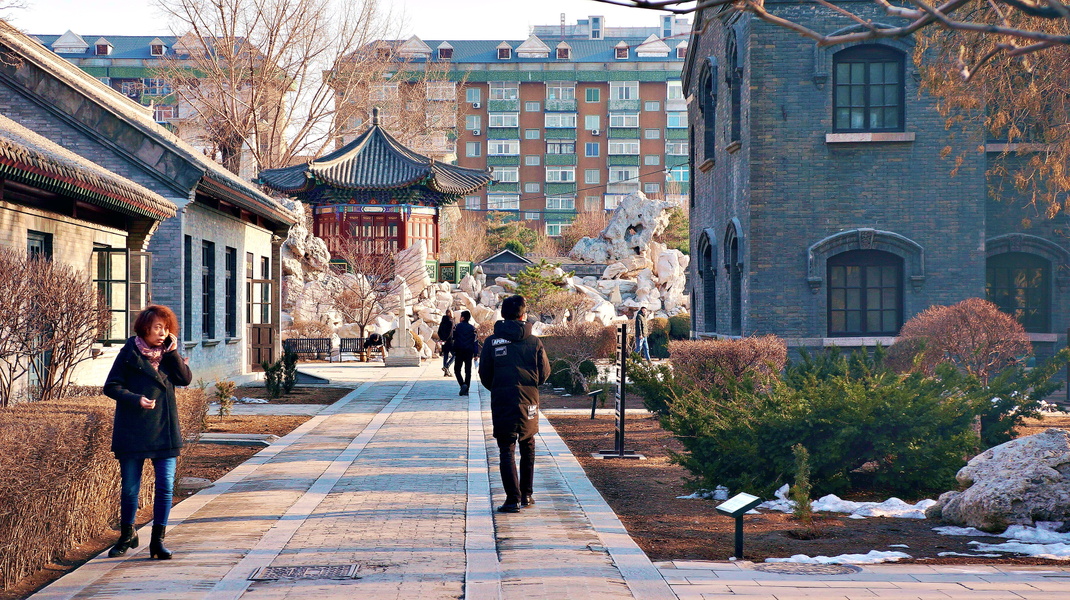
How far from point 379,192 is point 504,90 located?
138ft

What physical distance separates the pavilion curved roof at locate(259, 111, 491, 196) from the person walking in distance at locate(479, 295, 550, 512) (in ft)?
117

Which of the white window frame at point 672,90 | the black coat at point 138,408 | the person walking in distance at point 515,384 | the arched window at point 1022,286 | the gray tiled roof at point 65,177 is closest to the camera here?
the black coat at point 138,408

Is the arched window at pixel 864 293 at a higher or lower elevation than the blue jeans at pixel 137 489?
higher

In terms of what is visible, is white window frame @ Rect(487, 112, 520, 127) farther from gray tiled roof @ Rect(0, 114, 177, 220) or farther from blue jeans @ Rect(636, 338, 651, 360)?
gray tiled roof @ Rect(0, 114, 177, 220)

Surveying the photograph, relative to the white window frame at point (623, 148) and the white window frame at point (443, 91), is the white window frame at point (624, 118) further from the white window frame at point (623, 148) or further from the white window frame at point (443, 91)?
the white window frame at point (443, 91)

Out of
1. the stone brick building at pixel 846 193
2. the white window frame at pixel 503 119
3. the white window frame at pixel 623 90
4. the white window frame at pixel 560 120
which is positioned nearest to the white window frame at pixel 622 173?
the white window frame at pixel 560 120

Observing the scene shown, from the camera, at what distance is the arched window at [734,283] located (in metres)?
20.0

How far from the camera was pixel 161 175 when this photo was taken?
17.1 m

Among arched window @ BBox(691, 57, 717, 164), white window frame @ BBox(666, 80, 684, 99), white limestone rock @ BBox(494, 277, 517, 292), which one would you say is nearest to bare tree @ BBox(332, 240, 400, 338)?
white limestone rock @ BBox(494, 277, 517, 292)

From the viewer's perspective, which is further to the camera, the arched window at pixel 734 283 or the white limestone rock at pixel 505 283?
the white limestone rock at pixel 505 283

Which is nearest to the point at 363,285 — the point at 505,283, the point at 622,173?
the point at 505,283

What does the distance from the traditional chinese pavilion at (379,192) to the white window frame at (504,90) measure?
39.6 m

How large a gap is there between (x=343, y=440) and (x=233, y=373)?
10599 mm

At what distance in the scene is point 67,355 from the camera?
32.4ft
